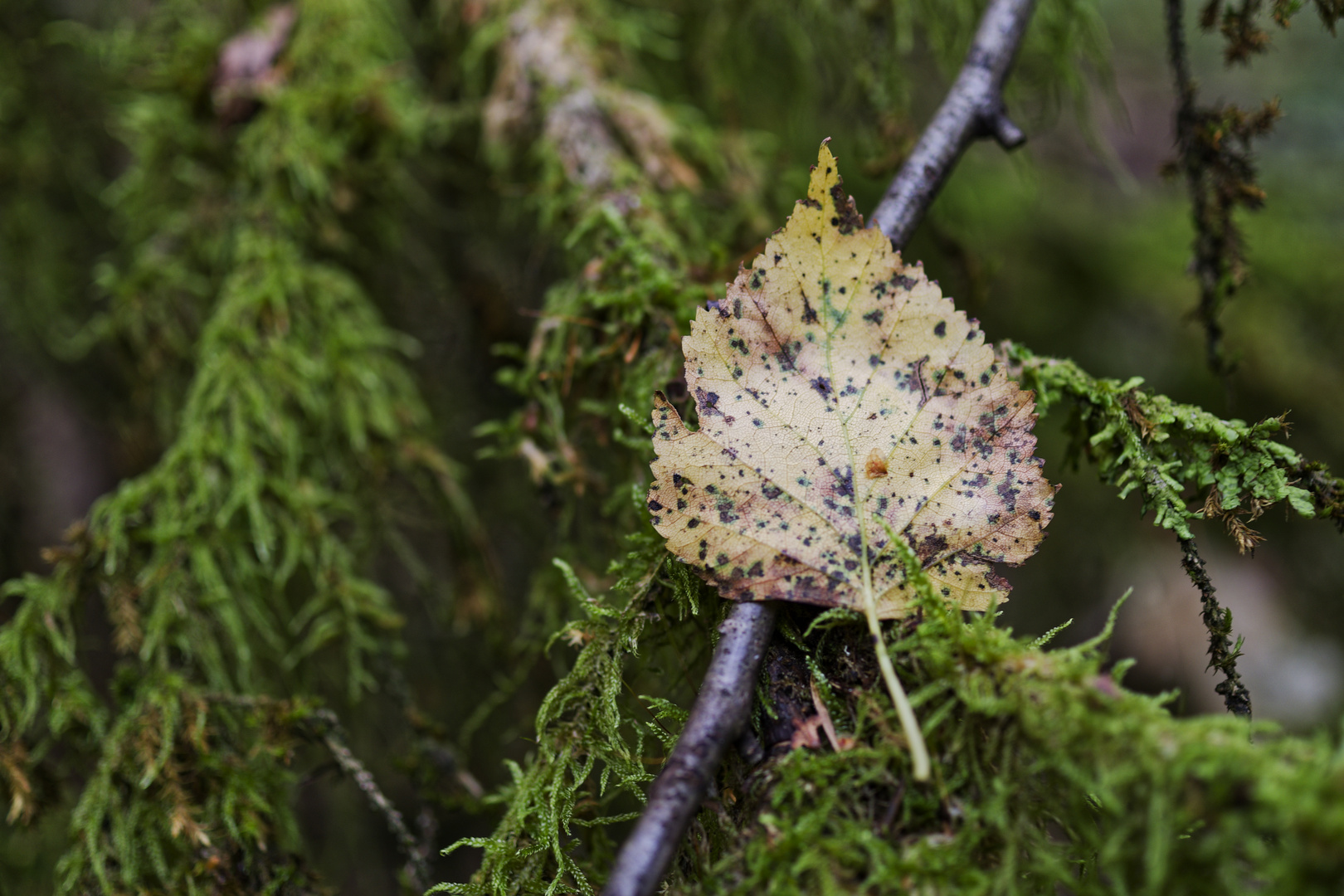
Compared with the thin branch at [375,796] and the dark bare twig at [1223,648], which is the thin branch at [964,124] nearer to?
the dark bare twig at [1223,648]

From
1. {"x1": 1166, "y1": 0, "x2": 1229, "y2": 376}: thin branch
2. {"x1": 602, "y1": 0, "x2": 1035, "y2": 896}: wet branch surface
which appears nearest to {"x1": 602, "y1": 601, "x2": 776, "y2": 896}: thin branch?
Result: {"x1": 602, "y1": 0, "x2": 1035, "y2": 896}: wet branch surface

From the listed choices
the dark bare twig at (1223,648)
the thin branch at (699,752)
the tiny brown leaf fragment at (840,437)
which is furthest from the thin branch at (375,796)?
the dark bare twig at (1223,648)

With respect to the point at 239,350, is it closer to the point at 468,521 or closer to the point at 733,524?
the point at 468,521

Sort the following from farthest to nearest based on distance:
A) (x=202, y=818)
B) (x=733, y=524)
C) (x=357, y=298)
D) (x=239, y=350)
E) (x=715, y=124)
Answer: (x=715, y=124), (x=357, y=298), (x=239, y=350), (x=202, y=818), (x=733, y=524)

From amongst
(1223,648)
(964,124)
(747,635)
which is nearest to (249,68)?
(964,124)

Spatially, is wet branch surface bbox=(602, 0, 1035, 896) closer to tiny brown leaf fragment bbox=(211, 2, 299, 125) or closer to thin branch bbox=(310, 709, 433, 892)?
thin branch bbox=(310, 709, 433, 892)

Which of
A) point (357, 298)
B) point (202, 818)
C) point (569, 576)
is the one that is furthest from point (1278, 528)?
point (202, 818)

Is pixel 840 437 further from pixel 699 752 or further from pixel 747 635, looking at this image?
pixel 699 752
